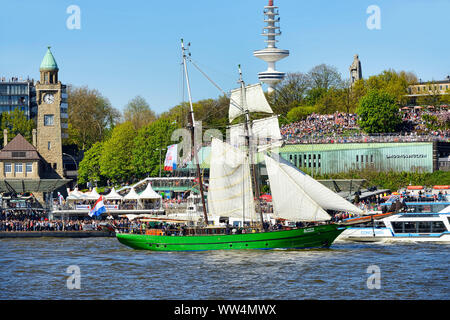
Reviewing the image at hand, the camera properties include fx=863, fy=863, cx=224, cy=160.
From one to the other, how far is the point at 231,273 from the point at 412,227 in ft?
82.8

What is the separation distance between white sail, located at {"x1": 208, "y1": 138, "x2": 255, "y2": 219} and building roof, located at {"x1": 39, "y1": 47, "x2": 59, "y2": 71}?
60168 mm

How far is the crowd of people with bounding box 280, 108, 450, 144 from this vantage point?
119 m

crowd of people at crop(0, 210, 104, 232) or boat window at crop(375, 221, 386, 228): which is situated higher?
crowd of people at crop(0, 210, 104, 232)

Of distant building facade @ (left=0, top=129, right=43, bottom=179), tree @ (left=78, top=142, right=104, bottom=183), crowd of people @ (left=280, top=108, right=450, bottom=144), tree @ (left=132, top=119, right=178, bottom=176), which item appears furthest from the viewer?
tree @ (left=78, top=142, right=104, bottom=183)

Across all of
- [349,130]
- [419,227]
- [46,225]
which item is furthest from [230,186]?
[349,130]

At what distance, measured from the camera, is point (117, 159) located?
130875 mm

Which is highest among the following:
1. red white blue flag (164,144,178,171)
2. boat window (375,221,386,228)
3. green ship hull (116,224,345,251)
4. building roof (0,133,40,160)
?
building roof (0,133,40,160)

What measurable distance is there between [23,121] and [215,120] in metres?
37.2

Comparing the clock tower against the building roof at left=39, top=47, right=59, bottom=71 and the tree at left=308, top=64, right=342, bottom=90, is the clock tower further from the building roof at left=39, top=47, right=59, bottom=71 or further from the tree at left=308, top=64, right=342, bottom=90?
the tree at left=308, top=64, right=342, bottom=90

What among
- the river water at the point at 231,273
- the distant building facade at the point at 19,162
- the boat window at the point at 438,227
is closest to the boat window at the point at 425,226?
the boat window at the point at 438,227

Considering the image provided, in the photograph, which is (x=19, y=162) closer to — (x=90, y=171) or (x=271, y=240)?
(x=90, y=171)

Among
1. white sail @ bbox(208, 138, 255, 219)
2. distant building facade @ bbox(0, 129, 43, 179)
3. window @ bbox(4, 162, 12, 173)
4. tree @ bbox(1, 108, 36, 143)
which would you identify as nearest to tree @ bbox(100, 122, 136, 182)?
distant building facade @ bbox(0, 129, 43, 179)

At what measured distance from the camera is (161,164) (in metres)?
127

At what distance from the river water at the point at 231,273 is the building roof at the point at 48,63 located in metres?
56.8
